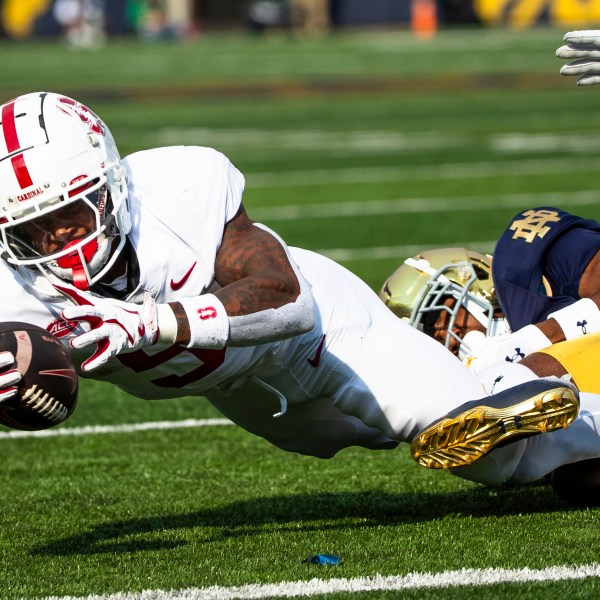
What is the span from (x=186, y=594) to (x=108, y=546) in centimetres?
54

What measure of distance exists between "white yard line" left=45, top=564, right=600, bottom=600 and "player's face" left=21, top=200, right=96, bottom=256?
0.82 metres

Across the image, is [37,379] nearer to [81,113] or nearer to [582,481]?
[81,113]

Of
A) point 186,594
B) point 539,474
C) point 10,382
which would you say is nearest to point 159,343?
point 10,382

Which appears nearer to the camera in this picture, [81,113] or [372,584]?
[372,584]

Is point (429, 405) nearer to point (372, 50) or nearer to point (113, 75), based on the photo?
point (113, 75)

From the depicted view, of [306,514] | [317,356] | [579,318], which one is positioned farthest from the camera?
[579,318]

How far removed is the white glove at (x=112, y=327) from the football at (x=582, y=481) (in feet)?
4.46

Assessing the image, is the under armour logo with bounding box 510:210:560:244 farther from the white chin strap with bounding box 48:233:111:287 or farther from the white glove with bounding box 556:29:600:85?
the white chin strap with bounding box 48:233:111:287

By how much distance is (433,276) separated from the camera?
432 centimetres

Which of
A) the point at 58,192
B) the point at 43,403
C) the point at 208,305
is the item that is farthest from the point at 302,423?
the point at 58,192

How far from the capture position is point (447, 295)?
434cm

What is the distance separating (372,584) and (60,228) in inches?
43.3

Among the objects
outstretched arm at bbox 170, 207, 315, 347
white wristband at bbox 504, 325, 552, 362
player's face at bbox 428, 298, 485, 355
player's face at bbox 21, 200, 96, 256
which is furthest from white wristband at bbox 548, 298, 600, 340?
player's face at bbox 21, 200, 96, 256

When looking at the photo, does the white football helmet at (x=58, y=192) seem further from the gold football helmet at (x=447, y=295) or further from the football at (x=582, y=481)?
the football at (x=582, y=481)
